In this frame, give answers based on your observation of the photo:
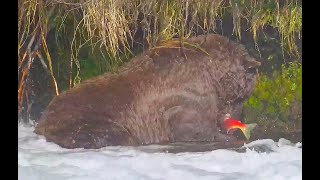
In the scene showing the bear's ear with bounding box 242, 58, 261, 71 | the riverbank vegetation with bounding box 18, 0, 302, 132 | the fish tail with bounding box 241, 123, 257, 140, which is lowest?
the fish tail with bounding box 241, 123, 257, 140

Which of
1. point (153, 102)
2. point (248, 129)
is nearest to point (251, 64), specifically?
point (248, 129)

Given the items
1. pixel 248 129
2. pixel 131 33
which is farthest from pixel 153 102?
pixel 248 129

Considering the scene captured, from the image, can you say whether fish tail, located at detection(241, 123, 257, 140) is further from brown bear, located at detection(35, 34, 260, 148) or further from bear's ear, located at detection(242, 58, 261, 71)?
bear's ear, located at detection(242, 58, 261, 71)

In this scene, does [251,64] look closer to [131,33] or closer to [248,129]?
[248,129]

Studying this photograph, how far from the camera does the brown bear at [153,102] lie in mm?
3555

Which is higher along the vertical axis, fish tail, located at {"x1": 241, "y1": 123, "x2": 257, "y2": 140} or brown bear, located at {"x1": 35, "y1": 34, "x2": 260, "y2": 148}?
Answer: brown bear, located at {"x1": 35, "y1": 34, "x2": 260, "y2": 148}

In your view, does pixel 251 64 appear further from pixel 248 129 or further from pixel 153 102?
pixel 153 102

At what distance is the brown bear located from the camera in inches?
140

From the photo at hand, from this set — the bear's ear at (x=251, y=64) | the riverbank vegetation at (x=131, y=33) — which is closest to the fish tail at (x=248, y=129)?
the riverbank vegetation at (x=131, y=33)

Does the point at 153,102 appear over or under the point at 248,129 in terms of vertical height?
over

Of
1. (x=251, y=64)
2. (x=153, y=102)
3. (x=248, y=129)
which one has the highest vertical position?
(x=251, y=64)

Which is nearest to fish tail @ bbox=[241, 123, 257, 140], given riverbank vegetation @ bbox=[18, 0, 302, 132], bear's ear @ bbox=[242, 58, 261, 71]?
riverbank vegetation @ bbox=[18, 0, 302, 132]

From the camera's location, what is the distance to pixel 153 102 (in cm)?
358
